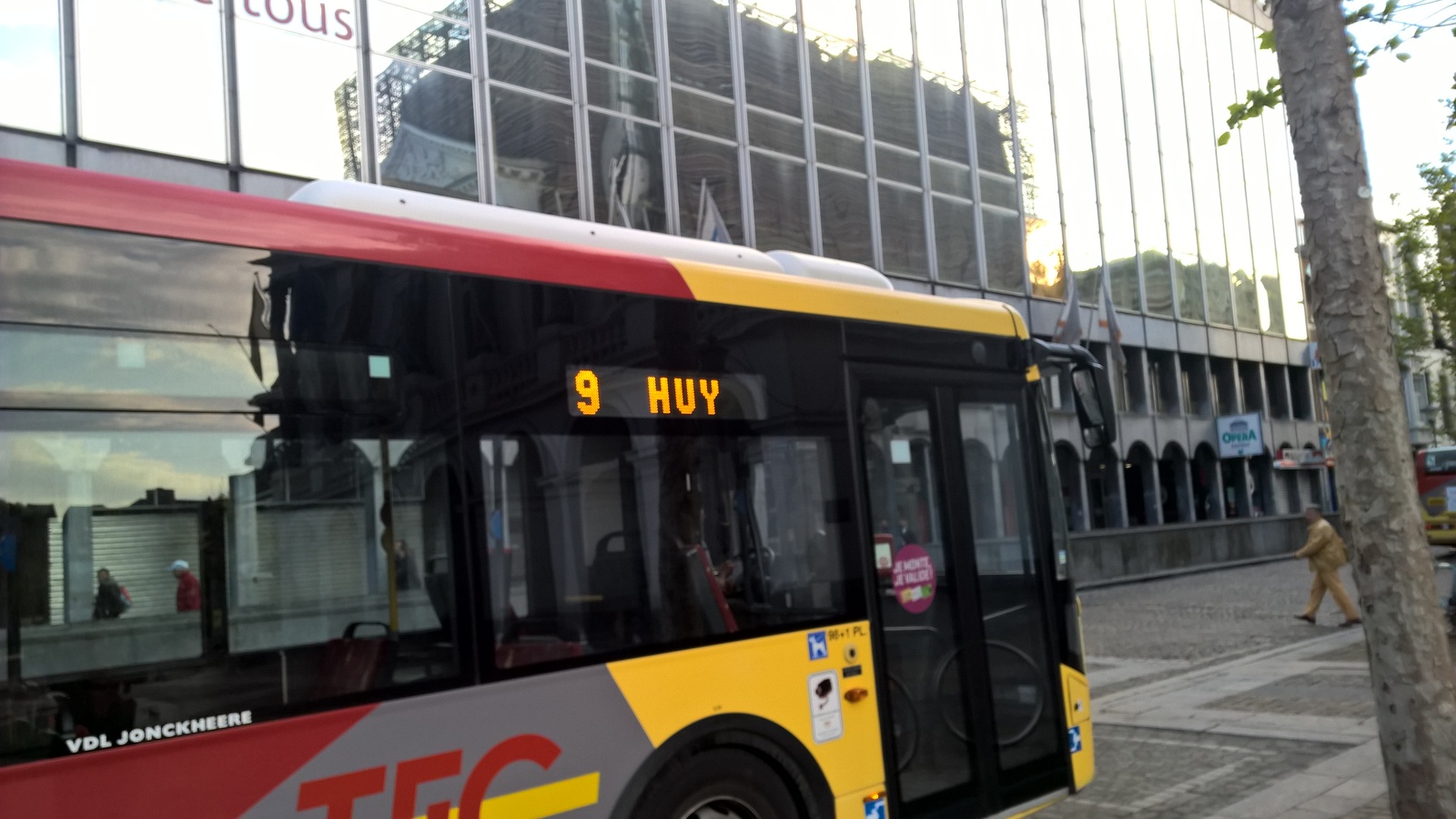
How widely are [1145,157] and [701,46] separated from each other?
57.9ft

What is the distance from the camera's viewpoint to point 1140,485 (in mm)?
38188

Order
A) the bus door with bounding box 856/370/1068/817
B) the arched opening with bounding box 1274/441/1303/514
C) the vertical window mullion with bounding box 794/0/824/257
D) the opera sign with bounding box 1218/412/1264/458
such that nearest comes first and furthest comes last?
the bus door with bounding box 856/370/1068/817
the vertical window mullion with bounding box 794/0/824/257
the opera sign with bounding box 1218/412/1264/458
the arched opening with bounding box 1274/441/1303/514

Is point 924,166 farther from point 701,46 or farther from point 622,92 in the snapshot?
point 622,92

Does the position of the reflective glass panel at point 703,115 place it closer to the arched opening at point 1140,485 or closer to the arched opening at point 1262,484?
the arched opening at point 1140,485

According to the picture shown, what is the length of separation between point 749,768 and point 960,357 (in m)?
2.44

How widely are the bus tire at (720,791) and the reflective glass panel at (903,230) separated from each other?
2078 cm

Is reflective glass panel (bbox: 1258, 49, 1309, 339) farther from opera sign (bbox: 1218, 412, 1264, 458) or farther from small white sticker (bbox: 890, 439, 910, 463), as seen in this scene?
small white sticker (bbox: 890, 439, 910, 463)

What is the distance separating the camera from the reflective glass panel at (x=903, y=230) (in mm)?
25219

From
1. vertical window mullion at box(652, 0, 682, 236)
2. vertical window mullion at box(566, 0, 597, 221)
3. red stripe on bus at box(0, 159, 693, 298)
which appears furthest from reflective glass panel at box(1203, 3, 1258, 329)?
red stripe on bus at box(0, 159, 693, 298)

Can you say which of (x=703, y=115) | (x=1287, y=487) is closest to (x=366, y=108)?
(x=703, y=115)

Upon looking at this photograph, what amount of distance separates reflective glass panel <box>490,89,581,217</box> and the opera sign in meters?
26.1

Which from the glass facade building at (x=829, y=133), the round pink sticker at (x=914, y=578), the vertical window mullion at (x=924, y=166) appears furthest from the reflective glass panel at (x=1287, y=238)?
the round pink sticker at (x=914, y=578)

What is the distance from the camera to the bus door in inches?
219

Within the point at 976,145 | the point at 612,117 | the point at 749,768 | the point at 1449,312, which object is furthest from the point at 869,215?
the point at 749,768
